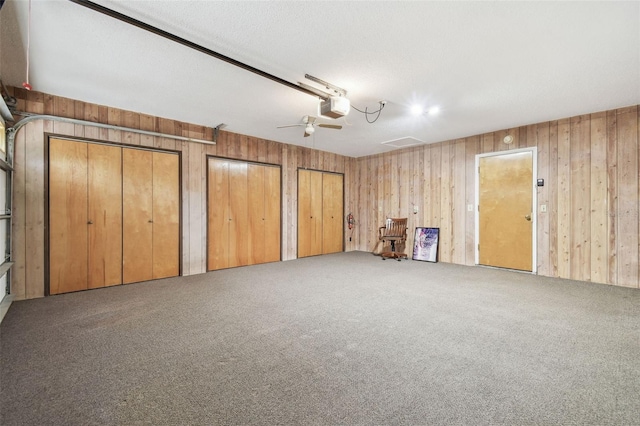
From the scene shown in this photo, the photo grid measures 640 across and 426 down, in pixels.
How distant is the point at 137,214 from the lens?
4426 millimetres

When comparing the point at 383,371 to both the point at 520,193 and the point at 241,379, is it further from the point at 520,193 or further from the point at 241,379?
the point at 520,193

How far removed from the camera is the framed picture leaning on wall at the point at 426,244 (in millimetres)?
6148

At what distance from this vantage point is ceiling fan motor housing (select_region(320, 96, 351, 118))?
3.28 m

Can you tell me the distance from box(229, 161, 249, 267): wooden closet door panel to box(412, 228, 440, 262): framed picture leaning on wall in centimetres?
391

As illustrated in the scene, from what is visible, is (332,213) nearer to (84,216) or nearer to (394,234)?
(394,234)

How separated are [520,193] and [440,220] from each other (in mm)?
1591

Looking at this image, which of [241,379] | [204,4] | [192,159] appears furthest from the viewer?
[192,159]

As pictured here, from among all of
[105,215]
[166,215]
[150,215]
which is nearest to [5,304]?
[105,215]

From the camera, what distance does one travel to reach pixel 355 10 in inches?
83.6

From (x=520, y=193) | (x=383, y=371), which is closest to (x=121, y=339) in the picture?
(x=383, y=371)

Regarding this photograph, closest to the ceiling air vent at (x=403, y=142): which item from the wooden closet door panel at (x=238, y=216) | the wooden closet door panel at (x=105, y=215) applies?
the wooden closet door panel at (x=238, y=216)

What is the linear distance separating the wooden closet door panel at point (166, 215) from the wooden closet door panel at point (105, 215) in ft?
1.62

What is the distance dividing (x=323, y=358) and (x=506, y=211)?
4.86 m

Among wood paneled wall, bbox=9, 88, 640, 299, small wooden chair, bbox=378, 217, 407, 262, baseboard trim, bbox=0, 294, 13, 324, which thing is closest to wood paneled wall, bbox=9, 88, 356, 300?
wood paneled wall, bbox=9, 88, 640, 299
